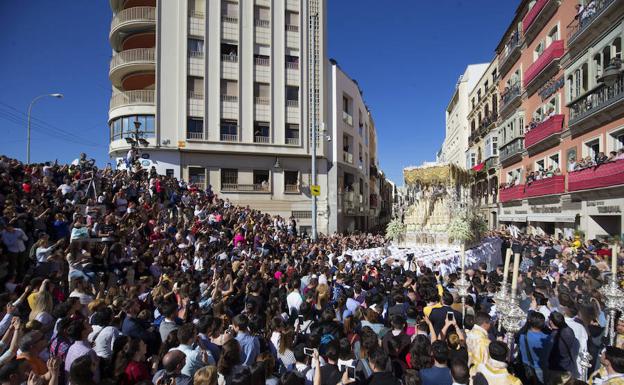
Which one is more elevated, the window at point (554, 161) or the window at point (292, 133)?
the window at point (292, 133)

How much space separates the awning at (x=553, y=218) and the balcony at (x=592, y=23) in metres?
8.44

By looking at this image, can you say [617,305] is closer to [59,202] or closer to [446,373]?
[446,373]

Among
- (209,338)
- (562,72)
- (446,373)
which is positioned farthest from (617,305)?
(562,72)

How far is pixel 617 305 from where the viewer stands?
5125 millimetres

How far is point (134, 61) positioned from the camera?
2783cm

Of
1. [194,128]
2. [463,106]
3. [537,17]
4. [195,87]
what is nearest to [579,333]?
[537,17]

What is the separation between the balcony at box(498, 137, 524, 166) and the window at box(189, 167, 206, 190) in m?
22.2

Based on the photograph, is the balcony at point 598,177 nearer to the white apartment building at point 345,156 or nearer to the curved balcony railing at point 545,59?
the curved balcony railing at point 545,59

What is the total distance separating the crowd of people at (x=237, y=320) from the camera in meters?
3.90

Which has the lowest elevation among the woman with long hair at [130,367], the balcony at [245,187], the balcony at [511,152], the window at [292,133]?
the woman with long hair at [130,367]

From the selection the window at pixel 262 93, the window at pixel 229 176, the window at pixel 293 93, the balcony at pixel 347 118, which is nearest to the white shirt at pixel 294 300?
the window at pixel 229 176

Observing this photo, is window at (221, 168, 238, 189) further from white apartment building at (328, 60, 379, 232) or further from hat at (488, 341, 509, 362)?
hat at (488, 341, 509, 362)

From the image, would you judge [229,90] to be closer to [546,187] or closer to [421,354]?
[546,187]

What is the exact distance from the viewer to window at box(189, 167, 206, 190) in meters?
27.4
